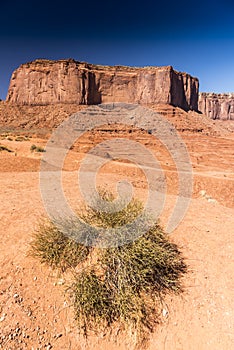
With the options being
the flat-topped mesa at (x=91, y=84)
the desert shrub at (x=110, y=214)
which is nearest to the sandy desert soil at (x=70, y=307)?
the desert shrub at (x=110, y=214)

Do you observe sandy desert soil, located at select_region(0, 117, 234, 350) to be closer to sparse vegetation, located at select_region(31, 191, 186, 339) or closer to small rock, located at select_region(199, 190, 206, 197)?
sparse vegetation, located at select_region(31, 191, 186, 339)

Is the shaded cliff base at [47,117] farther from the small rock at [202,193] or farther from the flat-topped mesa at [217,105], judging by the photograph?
the flat-topped mesa at [217,105]

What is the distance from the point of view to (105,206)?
14.9 ft

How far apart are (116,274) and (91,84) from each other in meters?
75.8

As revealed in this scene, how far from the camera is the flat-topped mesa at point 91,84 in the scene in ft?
223

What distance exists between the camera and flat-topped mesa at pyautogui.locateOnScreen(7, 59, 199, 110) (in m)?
68.0

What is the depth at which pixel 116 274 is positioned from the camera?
11.7 feet

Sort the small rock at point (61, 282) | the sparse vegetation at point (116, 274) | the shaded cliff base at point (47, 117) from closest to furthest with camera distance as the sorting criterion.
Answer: the sparse vegetation at point (116, 274) → the small rock at point (61, 282) → the shaded cliff base at point (47, 117)

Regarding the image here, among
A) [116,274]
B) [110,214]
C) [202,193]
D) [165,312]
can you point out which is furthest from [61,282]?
[202,193]

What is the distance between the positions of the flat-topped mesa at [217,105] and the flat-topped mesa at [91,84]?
39.0 meters

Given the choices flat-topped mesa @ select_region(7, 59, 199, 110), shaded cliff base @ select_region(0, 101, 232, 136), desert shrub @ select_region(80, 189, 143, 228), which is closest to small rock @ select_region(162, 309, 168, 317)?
desert shrub @ select_region(80, 189, 143, 228)

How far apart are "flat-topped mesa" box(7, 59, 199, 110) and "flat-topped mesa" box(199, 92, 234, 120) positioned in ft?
128

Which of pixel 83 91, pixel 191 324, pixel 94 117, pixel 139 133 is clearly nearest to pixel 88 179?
pixel 191 324

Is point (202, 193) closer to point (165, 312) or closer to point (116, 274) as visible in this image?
point (165, 312)
